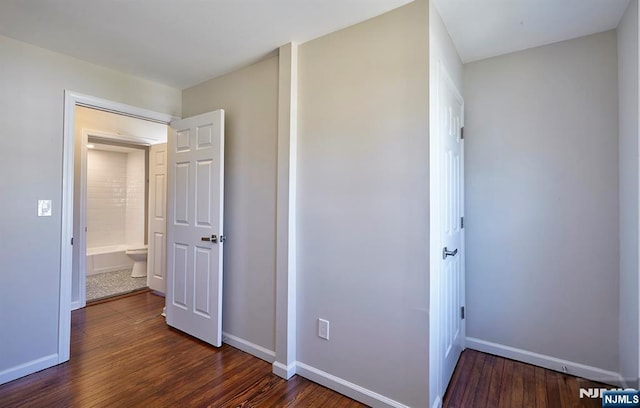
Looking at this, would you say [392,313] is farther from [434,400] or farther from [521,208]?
[521,208]

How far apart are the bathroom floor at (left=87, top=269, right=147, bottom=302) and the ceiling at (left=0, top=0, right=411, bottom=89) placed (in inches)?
113

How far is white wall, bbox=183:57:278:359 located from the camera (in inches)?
91.7

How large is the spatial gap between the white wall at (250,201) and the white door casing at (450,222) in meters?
1.21

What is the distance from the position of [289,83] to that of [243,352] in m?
2.18

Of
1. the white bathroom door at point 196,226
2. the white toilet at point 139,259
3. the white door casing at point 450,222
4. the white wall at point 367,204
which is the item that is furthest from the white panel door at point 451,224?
the white toilet at point 139,259

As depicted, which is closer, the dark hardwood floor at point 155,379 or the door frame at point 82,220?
the dark hardwood floor at point 155,379

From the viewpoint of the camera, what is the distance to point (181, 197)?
2818 mm

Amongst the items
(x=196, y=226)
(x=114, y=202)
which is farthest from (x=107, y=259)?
(x=196, y=226)

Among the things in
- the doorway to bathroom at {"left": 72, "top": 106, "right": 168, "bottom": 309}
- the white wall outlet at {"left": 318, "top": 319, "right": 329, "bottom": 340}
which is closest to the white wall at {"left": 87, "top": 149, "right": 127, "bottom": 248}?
the doorway to bathroom at {"left": 72, "top": 106, "right": 168, "bottom": 309}

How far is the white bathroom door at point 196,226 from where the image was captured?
2510 mm

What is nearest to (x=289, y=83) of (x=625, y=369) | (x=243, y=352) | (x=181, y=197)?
(x=181, y=197)

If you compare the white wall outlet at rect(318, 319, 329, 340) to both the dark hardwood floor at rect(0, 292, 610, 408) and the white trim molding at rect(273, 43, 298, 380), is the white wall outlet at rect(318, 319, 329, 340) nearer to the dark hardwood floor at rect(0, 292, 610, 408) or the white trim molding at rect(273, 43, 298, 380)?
the white trim molding at rect(273, 43, 298, 380)

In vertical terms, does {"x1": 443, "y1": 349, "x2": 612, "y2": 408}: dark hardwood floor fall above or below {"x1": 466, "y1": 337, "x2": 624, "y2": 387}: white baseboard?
below

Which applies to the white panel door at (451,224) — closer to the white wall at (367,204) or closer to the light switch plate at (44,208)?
the white wall at (367,204)
